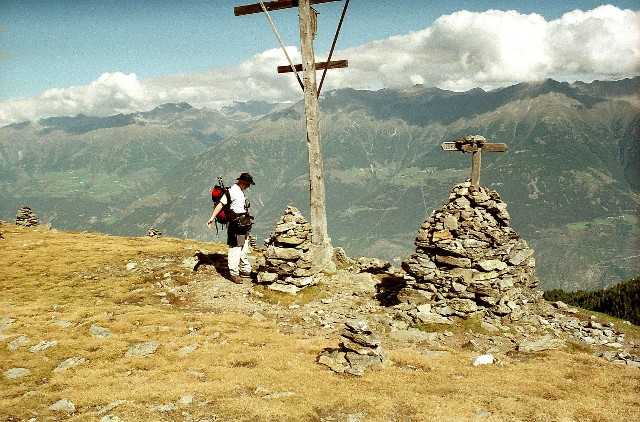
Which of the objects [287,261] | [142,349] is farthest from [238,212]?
[142,349]

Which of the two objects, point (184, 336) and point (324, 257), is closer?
point (184, 336)

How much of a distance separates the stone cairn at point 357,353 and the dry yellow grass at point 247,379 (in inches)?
12.0

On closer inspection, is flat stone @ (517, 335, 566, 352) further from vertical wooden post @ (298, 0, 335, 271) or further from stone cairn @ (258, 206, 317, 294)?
vertical wooden post @ (298, 0, 335, 271)

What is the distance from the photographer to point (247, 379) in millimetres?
9367

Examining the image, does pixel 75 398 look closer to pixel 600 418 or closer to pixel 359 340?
pixel 359 340

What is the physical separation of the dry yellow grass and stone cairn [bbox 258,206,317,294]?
3129mm

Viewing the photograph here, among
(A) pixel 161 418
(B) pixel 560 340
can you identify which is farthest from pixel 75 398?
(B) pixel 560 340

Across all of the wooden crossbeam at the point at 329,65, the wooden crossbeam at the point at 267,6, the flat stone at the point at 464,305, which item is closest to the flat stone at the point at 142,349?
the flat stone at the point at 464,305

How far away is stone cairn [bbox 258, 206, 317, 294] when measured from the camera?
17.7 meters

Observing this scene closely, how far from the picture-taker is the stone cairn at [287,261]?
17734 mm

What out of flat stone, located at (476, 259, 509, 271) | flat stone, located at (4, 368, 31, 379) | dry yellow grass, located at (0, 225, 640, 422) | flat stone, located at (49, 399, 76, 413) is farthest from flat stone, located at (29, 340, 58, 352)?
flat stone, located at (476, 259, 509, 271)

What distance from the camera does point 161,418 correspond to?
7.44 meters

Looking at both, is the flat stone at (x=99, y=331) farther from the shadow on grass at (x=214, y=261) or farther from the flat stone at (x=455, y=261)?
the flat stone at (x=455, y=261)

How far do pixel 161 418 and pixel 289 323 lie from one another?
7335mm
